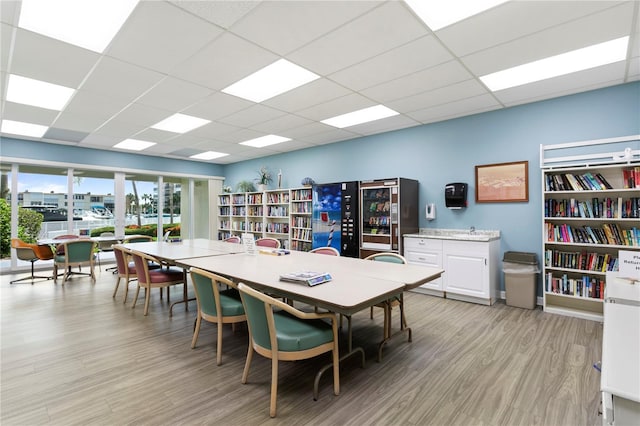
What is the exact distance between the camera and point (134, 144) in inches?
271

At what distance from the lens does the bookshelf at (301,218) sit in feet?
22.1

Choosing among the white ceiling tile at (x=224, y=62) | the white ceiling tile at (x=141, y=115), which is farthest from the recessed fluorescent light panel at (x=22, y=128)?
the white ceiling tile at (x=224, y=62)

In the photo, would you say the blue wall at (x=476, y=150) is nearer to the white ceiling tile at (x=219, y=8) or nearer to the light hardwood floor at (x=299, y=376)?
the light hardwood floor at (x=299, y=376)

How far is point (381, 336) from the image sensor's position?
3.19m

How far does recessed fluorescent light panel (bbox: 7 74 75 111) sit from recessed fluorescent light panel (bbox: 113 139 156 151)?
84.1 inches

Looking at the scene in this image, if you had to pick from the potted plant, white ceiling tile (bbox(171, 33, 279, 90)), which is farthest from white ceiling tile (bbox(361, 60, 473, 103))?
the potted plant

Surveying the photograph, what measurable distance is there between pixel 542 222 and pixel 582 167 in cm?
81

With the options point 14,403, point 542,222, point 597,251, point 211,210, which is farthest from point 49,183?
point 597,251

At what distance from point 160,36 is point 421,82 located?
2.79 meters

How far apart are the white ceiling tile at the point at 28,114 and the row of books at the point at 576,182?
717 centimetres

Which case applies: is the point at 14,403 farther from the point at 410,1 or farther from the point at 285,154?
the point at 285,154

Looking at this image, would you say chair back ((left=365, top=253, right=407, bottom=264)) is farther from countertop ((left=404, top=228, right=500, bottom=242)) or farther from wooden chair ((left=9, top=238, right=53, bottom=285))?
wooden chair ((left=9, top=238, right=53, bottom=285))

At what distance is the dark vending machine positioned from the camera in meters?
5.60

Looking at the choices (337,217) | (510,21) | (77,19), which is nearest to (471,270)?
(337,217)
